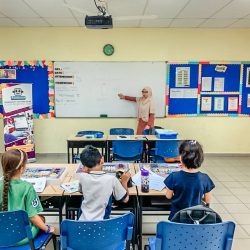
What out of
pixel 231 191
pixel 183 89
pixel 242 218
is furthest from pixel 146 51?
pixel 242 218

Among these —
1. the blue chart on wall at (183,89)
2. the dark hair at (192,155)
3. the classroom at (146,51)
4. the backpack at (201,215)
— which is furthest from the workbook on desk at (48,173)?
the blue chart on wall at (183,89)

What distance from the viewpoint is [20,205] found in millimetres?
1928

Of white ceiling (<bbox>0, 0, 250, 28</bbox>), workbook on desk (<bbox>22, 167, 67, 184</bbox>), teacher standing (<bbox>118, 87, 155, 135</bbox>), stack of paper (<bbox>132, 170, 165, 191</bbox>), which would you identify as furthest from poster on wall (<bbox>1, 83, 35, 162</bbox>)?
stack of paper (<bbox>132, 170, 165, 191</bbox>)

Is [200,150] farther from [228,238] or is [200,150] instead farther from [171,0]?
[171,0]

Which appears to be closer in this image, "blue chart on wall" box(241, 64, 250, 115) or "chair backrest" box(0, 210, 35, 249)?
"chair backrest" box(0, 210, 35, 249)

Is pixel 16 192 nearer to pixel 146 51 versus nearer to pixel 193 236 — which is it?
pixel 193 236

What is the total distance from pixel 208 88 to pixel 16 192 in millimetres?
5375

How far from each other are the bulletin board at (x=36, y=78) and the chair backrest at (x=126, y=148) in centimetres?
248

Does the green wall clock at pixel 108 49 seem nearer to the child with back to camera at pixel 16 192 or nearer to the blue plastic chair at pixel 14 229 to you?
the child with back to camera at pixel 16 192

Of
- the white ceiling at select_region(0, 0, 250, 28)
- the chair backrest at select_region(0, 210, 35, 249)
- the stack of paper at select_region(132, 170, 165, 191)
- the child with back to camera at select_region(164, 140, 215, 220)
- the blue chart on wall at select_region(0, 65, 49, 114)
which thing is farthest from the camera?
the blue chart on wall at select_region(0, 65, 49, 114)

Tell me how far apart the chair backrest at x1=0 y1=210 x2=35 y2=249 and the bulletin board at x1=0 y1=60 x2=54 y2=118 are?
187 inches

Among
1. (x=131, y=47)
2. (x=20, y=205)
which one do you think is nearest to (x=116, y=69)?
(x=131, y=47)

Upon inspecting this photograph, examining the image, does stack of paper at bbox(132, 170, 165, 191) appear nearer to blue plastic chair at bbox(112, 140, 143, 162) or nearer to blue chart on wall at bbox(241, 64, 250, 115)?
blue plastic chair at bbox(112, 140, 143, 162)

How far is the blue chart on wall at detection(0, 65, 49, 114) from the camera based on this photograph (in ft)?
20.6
